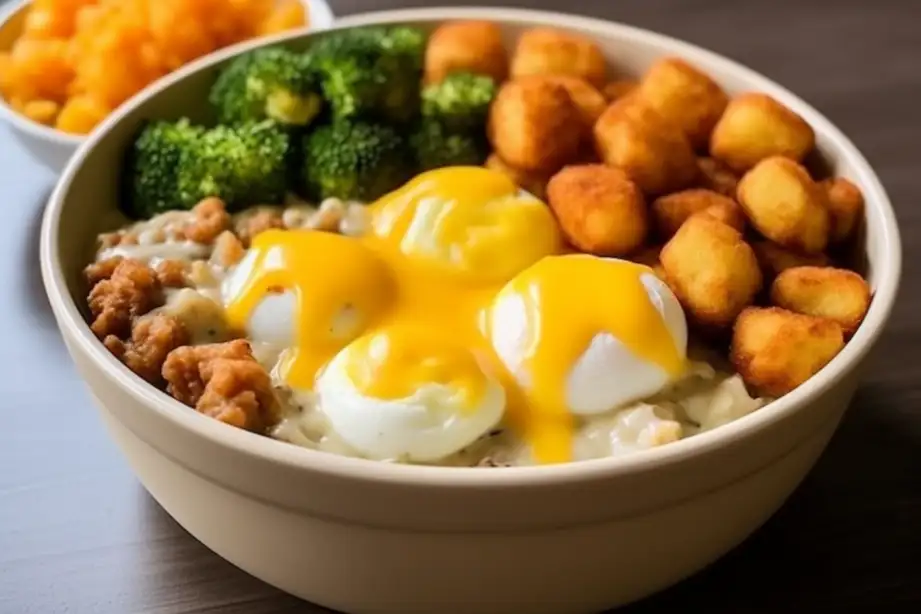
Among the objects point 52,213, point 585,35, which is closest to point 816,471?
point 585,35

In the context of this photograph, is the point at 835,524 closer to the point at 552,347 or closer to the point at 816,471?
the point at 816,471

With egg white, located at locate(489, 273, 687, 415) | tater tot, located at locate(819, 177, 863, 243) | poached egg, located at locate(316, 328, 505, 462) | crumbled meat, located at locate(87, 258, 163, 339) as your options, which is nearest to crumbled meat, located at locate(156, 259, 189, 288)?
crumbled meat, located at locate(87, 258, 163, 339)

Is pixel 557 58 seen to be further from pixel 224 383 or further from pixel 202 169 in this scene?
pixel 224 383

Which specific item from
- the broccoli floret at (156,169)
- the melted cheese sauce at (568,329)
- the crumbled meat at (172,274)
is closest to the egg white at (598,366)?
the melted cheese sauce at (568,329)

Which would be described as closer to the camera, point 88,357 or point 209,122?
point 88,357

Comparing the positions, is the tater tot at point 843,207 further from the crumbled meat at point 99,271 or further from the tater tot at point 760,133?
the crumbled meat at point 99,271
